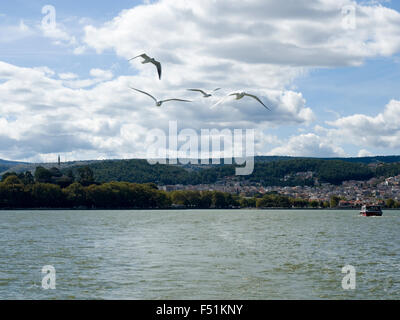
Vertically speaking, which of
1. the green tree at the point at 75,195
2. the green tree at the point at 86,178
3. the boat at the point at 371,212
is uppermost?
the green tree at the point at 86,178

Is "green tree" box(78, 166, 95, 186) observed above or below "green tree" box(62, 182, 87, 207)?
above

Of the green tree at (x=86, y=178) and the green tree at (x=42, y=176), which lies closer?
the green tree at (x=42, y=176)

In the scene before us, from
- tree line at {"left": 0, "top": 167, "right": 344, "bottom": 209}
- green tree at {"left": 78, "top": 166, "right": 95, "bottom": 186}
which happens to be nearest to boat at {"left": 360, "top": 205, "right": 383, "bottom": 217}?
tree line at {"left": 0, "top": 167, "right": 344, "bottom": 209}

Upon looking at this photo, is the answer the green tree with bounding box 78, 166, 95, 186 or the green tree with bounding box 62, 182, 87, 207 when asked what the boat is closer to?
the green tree with bounding box 62, 182, 87, 207

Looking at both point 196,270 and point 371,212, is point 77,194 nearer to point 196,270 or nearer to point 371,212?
point 371,212

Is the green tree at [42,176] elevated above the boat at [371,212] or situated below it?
above

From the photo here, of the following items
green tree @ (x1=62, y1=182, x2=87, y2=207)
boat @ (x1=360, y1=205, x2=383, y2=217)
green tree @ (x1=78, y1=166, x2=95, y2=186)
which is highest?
green tree @ (x1=78, y1=166, x2=95, y2=186)

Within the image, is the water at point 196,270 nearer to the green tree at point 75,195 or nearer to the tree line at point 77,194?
the tree line at point 77,194

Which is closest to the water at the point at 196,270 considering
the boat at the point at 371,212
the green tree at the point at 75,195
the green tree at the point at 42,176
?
the boat at the point at 371,212

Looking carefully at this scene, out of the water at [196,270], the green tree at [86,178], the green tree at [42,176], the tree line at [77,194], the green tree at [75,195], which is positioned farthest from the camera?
the green tree at [86,178]

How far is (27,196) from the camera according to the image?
481 feet
